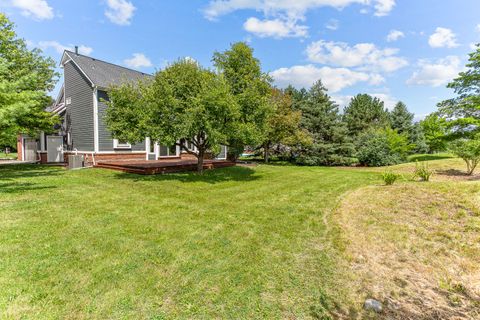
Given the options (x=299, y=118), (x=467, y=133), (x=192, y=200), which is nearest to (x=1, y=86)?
(x=192, y=200)

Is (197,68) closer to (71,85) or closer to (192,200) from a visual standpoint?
(192,200)

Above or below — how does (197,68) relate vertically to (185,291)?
above

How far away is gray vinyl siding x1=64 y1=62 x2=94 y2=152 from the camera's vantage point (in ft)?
50.4

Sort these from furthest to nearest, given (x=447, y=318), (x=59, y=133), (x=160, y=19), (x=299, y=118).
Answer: (x=299, y=118) < (x=59, y=133) < (x=160, y=19) < (x=447, y=318)

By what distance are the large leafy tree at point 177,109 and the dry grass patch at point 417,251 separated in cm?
580

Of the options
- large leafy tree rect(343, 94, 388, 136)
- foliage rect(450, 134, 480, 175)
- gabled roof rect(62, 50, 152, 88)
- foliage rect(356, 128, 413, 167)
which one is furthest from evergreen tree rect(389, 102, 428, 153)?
gabled roof rect(62, 50, 152, 88)

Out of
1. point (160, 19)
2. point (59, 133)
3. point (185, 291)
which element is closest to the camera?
point (185, 291)

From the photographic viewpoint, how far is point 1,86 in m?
7.41

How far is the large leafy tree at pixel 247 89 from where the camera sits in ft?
35.7

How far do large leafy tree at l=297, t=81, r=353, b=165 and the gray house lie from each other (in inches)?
489

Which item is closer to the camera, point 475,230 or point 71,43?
point 475,230

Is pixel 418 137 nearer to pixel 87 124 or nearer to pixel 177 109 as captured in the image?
pixel 177 109

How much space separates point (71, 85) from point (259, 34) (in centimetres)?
1334

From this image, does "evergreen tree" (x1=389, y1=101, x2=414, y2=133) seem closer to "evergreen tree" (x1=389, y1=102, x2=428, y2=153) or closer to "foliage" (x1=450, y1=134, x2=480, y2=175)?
"evergreen tree" (x1=389, y1=102, x2=428, y2=153)
